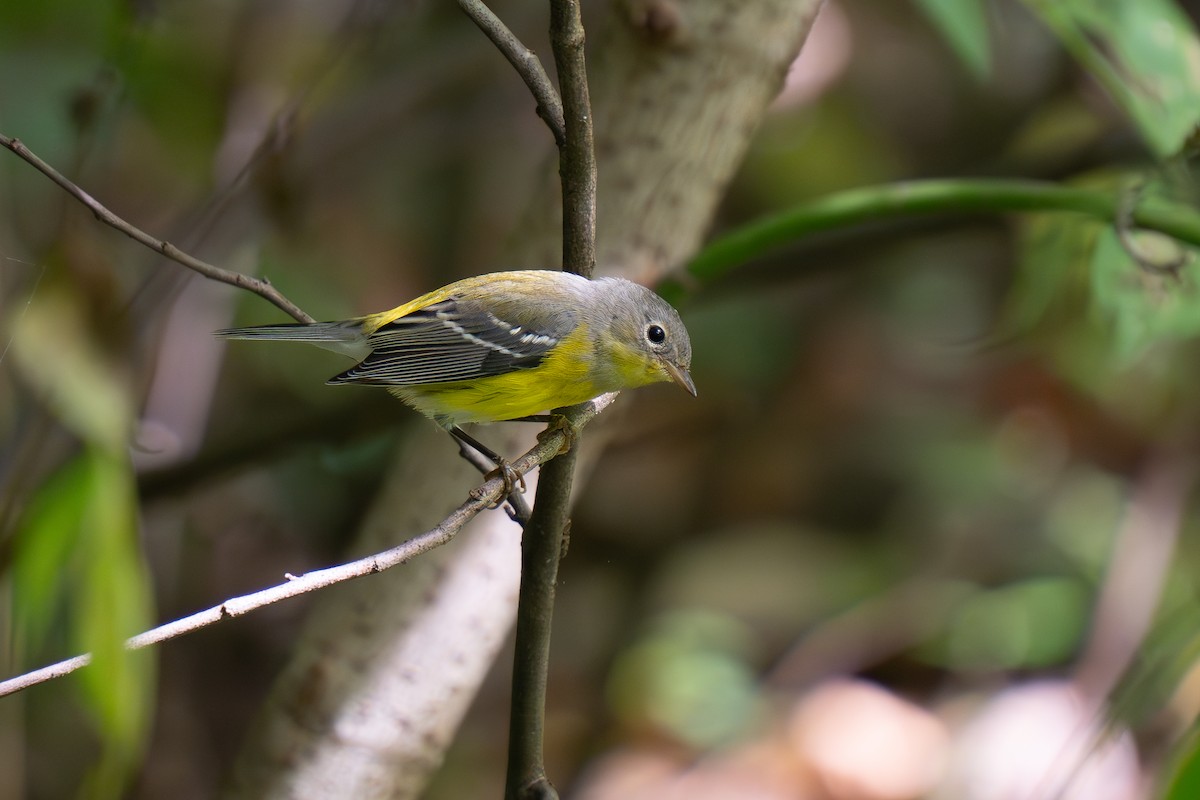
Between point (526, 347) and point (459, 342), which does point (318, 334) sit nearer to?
point (459, 342)

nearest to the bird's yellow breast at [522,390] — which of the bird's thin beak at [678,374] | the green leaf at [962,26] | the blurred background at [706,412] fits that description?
the bird's thin beak at [678,374]

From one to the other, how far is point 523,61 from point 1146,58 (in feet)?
5.96

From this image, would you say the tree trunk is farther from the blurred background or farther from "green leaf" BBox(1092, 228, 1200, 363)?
"green leaf" BBox(1092, 228, 1200, 363)

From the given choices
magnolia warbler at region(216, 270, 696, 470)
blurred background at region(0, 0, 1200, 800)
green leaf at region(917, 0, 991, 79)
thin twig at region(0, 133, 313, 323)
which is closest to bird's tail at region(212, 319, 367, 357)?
magnolia warbler at region(216, 270, 696, 470)

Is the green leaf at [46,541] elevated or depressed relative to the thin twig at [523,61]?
depressed

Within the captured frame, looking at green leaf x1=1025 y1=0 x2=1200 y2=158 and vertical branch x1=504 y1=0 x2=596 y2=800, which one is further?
green leaf x1=1025 y1=0 x2=1200 y2=158

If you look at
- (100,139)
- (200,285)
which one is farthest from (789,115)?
(100,139)

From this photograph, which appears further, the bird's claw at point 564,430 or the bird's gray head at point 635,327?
the bird's gray head at point 635,327

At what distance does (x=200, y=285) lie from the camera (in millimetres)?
4020

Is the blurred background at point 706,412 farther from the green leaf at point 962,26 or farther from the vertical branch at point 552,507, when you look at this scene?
the vertical branch at point 552,507

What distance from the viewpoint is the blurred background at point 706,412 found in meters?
2.88

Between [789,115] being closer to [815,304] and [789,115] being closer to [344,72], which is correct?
[815,304]

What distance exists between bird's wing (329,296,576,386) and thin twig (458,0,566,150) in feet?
2.85

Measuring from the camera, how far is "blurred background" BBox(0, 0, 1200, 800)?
2.88m
